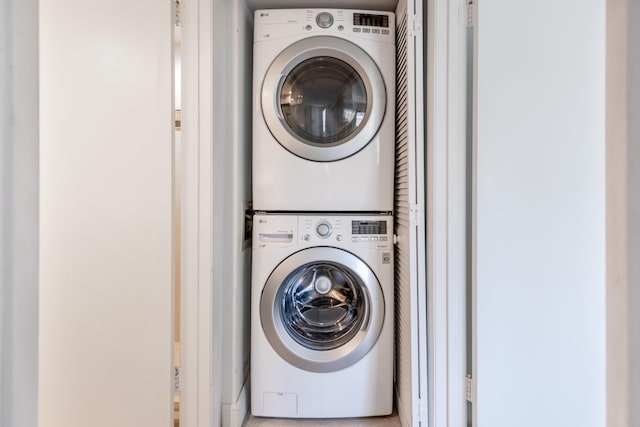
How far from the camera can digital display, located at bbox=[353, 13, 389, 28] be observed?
5.06 ft

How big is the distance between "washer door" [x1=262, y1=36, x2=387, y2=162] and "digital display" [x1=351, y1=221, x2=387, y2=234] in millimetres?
315

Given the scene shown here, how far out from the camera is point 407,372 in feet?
4.66

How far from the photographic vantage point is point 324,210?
5.14 ft

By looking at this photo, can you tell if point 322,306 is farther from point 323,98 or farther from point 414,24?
point 414,24

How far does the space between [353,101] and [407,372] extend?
47.5 inches

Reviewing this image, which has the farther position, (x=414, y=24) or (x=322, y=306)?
(x=322, y=306)
